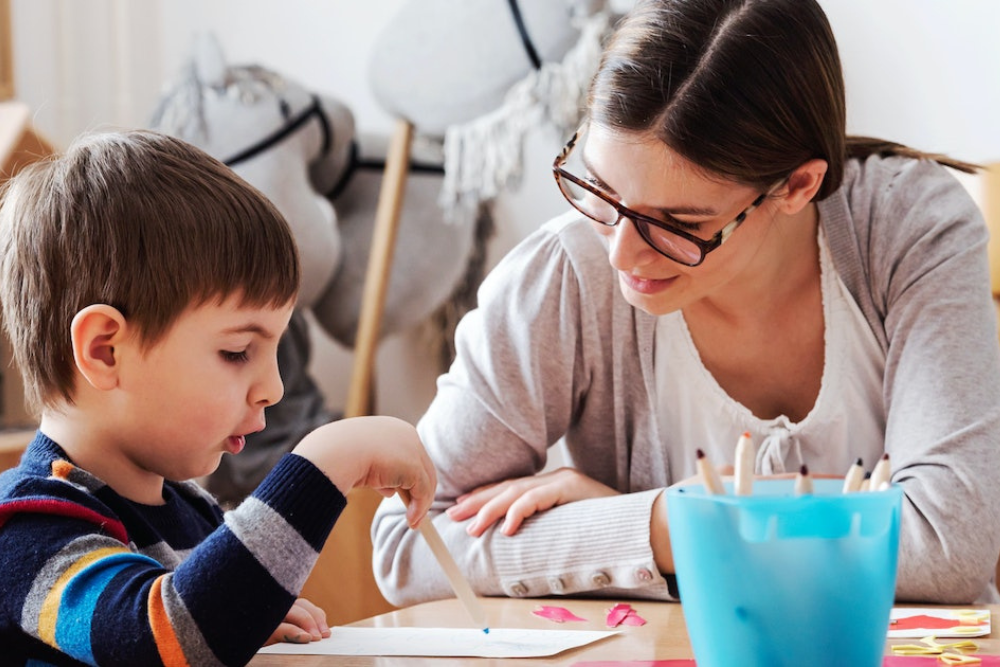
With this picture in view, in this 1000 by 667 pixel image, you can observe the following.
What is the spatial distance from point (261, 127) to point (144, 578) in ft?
5.53

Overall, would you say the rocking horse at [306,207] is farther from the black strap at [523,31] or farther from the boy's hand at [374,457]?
the boy's hand at [374,457]

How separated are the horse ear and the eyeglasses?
4.57ft

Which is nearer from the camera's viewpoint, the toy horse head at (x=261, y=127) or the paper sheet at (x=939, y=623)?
the paper sheet at (x=939, y=623)

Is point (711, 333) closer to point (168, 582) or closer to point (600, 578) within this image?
point (600, 578)

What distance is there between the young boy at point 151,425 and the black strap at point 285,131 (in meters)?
1.41

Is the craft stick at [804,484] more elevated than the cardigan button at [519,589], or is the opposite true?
the craft stick at [804,484]

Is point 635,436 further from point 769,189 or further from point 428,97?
point 428,97

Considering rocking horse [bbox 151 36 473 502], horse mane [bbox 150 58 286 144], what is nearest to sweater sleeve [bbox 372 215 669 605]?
rocking horse [bbox 151 36 473 502]

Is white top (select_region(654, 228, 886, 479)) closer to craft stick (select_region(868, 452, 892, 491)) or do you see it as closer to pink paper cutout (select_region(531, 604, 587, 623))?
pink paper cutout (select_region(531, 604, 587, 623))

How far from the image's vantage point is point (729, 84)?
988 mm

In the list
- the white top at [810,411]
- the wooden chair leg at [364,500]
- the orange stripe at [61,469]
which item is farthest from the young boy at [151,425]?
the wooden chair leg at [364,500]

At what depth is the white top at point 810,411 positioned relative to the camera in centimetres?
111

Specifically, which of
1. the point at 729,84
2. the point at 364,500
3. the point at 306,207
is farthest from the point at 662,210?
the point at 306,207

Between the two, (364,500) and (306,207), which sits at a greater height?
(306,207)
